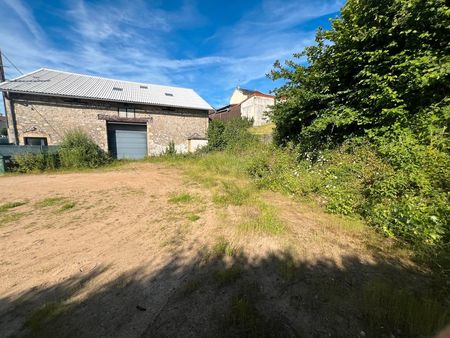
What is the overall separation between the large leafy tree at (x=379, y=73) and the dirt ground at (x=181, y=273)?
2.63 meters

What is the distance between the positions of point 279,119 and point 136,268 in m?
6.40

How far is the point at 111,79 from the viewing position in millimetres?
16516

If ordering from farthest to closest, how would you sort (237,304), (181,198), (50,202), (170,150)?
(170,150) < (181,198) < (50,202) < (237,304)

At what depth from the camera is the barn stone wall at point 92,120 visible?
11109 mm

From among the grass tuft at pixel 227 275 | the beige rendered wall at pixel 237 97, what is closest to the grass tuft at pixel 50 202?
the grass tuft at pixel 227 275

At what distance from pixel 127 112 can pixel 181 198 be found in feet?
36.0

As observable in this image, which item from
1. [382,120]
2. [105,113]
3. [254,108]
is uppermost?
[254,108]

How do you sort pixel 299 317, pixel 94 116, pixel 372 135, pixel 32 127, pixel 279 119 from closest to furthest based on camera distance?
pixel 299 317, pixel 372 135, pixel 279 119, pixel 32 127, pixel 94 116

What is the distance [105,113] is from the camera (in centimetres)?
1291

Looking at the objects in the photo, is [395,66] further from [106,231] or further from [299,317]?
[106,231]

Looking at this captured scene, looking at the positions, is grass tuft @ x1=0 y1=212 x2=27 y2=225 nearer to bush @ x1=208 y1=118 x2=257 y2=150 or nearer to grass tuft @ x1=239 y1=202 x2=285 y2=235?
grass tuft @ x1=239 y1=202 x2=285 y2=235

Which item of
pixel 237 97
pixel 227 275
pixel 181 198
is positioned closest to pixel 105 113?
pixel 181 198

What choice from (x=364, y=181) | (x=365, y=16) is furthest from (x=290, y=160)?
(x=365, y=16)

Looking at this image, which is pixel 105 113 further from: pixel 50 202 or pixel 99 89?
pixel 50 202
